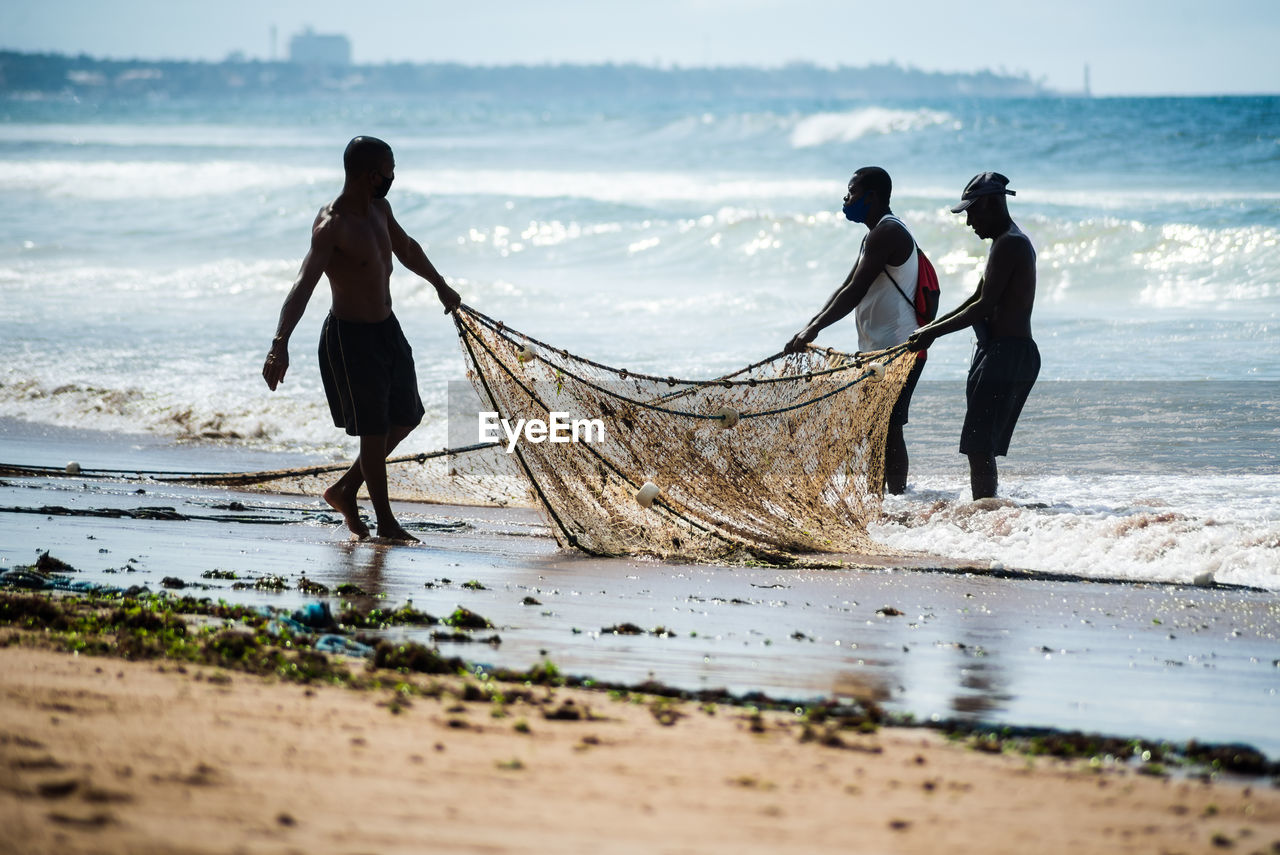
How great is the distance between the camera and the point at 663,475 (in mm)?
5410

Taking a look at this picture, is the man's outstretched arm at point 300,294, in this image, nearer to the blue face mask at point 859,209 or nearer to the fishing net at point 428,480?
the fishing net at point 428,480

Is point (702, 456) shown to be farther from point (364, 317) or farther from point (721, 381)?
point (364, 317)

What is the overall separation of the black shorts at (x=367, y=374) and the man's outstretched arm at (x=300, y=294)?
0.77 ft

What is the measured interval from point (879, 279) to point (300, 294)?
9.08 ft

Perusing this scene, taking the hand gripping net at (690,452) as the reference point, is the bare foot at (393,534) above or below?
below

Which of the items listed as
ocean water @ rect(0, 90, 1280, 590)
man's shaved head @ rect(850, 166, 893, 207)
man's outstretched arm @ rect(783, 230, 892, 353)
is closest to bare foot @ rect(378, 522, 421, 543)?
man's outstretched arm @ rect(783, 230, 892, 353)

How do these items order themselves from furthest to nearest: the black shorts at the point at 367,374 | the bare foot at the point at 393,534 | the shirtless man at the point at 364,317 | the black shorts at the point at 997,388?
the black shorts at the point at 997,388, the bare foot at the point at 393,534, the black shorts at the point at 367,374, the shirtless man at the point at 364,317

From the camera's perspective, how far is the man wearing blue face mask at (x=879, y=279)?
614 cm

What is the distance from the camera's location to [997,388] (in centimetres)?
602

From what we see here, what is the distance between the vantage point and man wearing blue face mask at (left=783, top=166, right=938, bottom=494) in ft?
20.1

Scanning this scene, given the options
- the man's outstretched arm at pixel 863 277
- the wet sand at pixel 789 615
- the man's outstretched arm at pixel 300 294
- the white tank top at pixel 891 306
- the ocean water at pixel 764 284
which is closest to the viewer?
the wet sand at pixel 789 615

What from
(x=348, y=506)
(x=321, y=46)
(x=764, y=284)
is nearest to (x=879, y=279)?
(x=348, y=506)

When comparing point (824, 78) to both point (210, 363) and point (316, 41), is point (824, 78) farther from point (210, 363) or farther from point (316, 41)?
point (210, 363)

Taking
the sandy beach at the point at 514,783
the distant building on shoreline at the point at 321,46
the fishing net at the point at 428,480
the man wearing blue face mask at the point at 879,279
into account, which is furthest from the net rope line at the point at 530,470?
the distant building on shoreline at the point at 321,46
